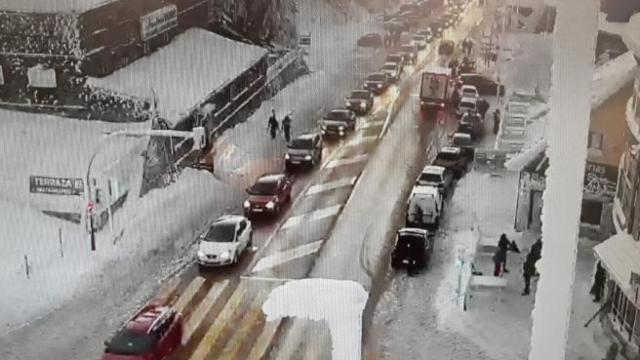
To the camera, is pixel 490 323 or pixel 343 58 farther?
pixel 343 58

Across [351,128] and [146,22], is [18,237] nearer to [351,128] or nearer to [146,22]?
[146,22]

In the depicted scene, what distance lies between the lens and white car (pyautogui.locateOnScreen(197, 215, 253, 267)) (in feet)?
10.5

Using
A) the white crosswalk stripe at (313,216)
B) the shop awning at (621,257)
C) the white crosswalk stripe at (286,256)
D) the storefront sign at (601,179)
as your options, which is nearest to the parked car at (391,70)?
the white crosswalk stripe at (313,216)

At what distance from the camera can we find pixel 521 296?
313 cm

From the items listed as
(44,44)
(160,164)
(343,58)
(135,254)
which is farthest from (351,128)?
(44,44)

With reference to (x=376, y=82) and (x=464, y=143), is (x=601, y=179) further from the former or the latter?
(x=376, y=82)

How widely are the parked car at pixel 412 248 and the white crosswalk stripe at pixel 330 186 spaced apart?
270 mm

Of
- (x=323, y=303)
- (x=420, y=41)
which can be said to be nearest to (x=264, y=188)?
(x=323, y=303)

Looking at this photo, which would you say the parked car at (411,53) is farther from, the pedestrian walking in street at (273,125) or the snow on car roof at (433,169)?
the pedestrian walking in street at (273,125)

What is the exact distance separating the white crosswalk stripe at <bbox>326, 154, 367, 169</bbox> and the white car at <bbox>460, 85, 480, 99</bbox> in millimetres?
442

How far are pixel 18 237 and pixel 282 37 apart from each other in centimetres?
128

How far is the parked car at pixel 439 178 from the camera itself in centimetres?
319

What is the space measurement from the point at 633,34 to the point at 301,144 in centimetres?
125

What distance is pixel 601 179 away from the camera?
3047 mm
